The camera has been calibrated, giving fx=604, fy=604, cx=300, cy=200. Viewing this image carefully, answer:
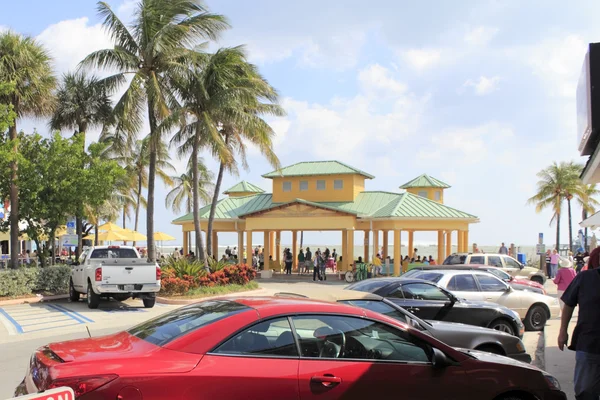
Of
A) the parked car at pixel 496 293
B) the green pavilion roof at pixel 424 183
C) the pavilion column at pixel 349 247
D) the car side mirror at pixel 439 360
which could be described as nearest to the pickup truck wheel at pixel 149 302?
the parked car at pixel 496 293

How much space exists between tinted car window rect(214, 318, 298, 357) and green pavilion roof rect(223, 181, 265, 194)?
38106 millimetres

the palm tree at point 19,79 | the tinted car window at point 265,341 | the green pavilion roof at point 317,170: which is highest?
the palm tree at point 19,79

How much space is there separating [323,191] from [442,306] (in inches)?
998

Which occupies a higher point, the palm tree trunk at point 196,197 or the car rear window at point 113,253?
the palm tree trunk at point 196,197

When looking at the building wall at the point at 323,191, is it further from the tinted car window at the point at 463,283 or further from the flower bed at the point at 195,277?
the tinted car window at the point at 463,283

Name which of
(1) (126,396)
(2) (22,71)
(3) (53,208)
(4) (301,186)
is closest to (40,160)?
(3) (53,208)

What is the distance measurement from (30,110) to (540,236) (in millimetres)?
30172

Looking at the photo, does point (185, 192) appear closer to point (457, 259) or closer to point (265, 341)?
point (457, 259)

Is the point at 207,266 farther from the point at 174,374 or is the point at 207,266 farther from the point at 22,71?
the point at 174,374

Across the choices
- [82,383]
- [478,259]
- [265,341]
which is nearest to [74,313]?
[265,341]

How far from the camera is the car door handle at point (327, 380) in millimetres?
4602

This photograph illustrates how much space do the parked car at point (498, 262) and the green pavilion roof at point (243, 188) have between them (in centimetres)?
2003

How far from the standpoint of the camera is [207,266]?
2252cm

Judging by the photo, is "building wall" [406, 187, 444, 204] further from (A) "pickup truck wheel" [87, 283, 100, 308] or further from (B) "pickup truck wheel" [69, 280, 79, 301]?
(A) "pickup truck wheel" [87, 283, 100, 308]
